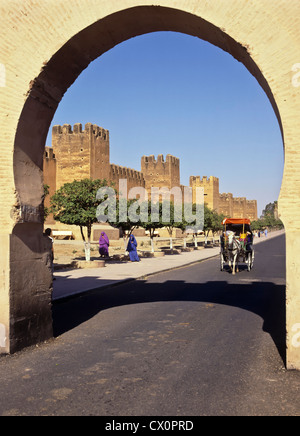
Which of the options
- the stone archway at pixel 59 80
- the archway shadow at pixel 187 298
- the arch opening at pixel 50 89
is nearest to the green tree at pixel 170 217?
the archway shadow at pixel 187 298

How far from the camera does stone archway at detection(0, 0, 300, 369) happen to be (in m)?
5.21

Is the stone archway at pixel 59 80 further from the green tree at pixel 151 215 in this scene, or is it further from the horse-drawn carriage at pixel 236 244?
the green tree at pixel 151 215

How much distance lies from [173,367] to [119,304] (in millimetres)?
5042

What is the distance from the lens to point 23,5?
6.02 metres

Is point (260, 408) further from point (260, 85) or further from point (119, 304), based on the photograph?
point (119, 304)

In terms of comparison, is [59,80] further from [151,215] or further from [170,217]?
[170,217]

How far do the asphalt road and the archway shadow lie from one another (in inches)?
2.2

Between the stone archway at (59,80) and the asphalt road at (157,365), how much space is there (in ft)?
2.16

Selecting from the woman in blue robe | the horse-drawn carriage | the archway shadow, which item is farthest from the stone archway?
the woman in blue robe

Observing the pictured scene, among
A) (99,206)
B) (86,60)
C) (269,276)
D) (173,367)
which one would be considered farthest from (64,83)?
Result: (99,206)

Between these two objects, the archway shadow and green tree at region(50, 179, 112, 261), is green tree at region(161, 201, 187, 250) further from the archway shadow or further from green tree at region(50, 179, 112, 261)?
the archway shadow

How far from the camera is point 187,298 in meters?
10.9

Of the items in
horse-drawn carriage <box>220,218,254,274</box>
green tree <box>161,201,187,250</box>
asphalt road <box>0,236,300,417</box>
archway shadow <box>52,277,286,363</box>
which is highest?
green tree <box>161,201,187,250</box>

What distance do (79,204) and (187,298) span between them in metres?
12.0
